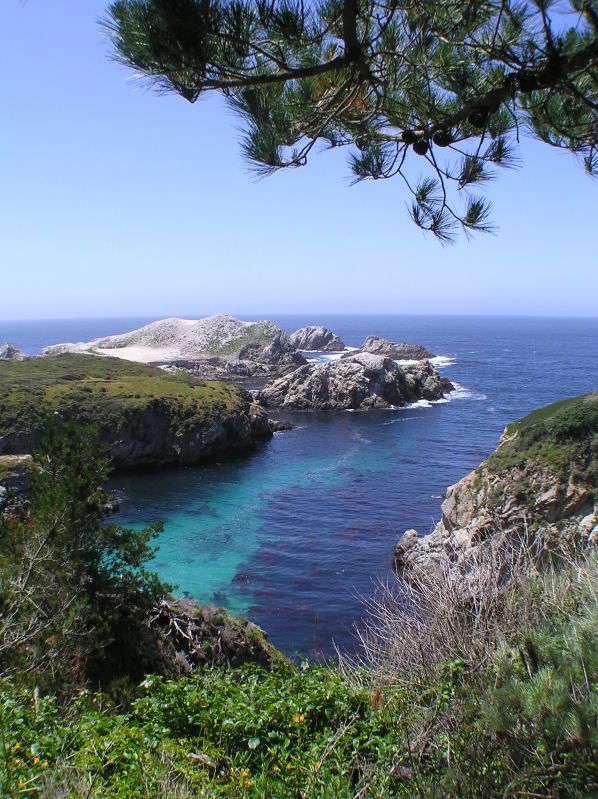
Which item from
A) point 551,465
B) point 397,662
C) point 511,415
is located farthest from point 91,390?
point 397,662

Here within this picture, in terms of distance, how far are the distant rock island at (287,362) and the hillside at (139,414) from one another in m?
11.6

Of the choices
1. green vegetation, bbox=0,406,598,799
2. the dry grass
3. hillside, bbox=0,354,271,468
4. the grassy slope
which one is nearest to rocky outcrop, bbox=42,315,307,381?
the grassy slope

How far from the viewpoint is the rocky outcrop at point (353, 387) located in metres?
72.1

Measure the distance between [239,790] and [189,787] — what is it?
571mm

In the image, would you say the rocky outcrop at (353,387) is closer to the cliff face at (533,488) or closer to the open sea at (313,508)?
the open sea at (313,508)

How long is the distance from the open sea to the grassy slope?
7390 mm

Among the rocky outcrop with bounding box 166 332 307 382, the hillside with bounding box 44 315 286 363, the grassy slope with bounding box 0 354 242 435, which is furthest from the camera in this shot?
the hillside with bounding box 44 315 286 363

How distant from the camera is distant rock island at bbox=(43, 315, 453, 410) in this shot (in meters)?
73.1

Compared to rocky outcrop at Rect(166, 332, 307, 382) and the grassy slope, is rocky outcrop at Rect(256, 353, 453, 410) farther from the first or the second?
rocky outcrop at Rect(166, 332, 307, 382)

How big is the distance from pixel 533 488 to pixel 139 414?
37.2 meters

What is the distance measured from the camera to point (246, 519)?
120 ft

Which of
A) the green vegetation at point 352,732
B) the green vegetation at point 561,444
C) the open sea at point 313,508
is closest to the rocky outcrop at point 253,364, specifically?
the open sea at point 313,508

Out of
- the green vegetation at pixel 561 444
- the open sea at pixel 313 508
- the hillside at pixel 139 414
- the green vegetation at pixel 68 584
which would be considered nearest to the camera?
the green vegetation at pixel 68 584

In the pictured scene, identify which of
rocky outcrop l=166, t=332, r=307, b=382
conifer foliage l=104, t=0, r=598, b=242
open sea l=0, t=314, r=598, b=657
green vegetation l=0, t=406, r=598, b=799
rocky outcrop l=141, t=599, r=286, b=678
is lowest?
open sea l=0, t=314, r=598, b=657
